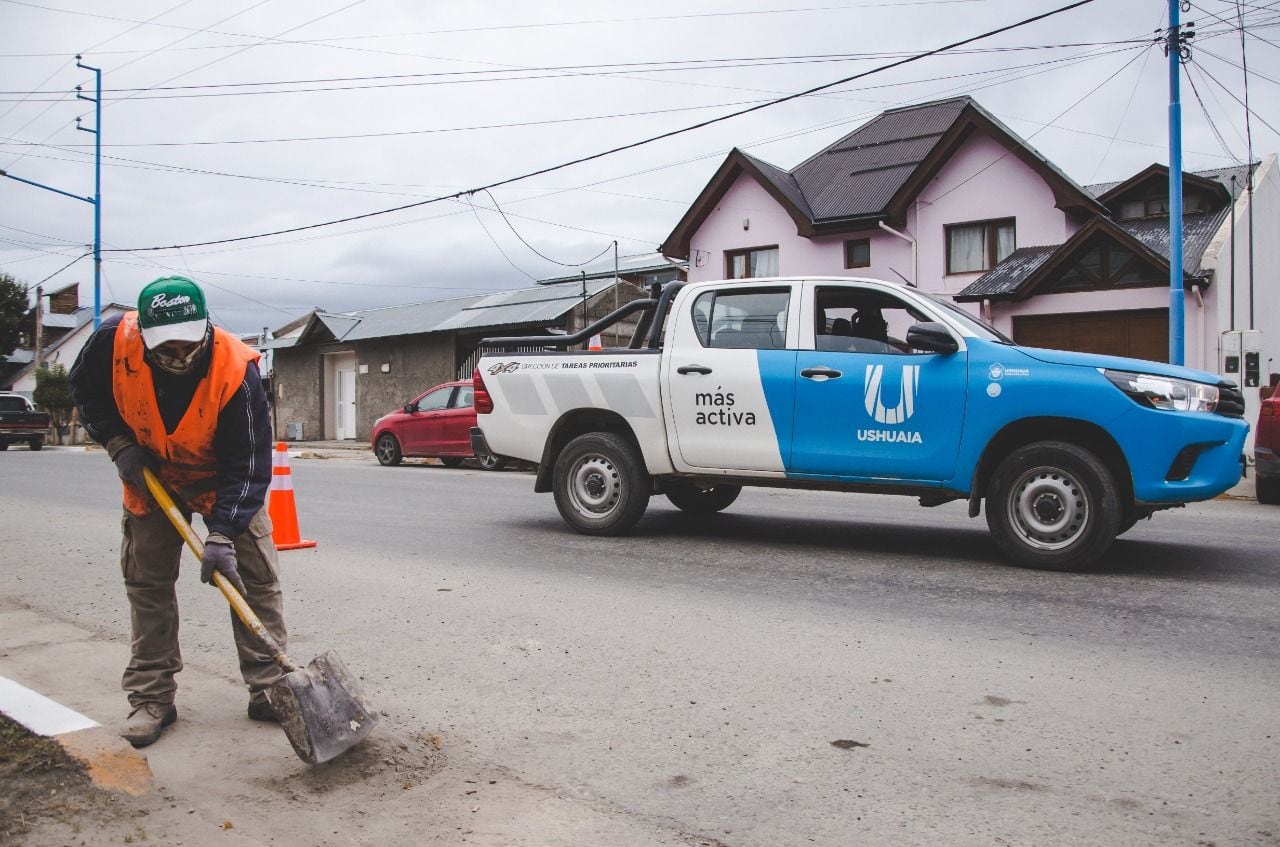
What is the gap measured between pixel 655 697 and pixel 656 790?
0.91m

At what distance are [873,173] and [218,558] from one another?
79.9ft

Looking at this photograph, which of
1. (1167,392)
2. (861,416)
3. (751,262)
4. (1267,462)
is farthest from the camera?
(751,262)

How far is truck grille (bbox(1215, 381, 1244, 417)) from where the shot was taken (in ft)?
20.9

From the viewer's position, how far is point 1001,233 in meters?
23.2

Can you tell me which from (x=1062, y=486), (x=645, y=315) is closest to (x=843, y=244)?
(x=645, y=315)

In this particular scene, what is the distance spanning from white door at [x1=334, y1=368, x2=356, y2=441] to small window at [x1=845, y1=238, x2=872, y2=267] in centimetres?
1627

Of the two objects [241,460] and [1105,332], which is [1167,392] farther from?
[1105,332]

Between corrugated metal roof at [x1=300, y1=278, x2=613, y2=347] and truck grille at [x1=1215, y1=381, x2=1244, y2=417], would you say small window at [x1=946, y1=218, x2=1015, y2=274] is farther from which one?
truck grille at [x1=1215, y1=381, x2=1244, y2=417]

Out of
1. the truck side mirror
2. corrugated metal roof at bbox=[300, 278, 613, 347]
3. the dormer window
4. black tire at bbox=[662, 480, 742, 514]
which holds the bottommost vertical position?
black tire at bbox=[662, 480, 742, 514]

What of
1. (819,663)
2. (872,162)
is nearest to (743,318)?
(819,663)

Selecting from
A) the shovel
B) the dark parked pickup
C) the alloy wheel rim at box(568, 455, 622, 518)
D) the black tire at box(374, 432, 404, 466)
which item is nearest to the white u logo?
the alloy wheel rim at box(568, 455, 622, 518)

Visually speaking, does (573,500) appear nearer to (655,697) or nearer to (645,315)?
(645,315)

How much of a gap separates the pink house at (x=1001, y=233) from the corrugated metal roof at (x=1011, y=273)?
0.05 meters

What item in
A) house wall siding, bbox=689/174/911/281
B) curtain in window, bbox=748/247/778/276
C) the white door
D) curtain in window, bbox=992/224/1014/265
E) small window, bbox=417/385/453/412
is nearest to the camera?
small window, bbox=417/385/453/412
